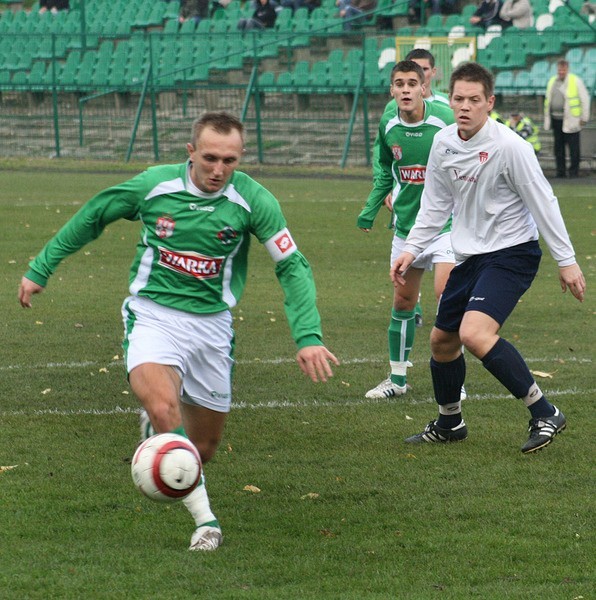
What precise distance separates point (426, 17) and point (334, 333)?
21.9 m

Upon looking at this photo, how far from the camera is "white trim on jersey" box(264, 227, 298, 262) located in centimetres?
545

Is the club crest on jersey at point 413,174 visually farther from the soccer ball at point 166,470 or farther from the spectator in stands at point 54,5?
the spectator in stands at point 54,5

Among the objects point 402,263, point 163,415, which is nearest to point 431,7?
point 402,263

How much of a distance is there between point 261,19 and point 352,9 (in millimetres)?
2782

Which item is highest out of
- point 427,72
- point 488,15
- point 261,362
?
point 488,15

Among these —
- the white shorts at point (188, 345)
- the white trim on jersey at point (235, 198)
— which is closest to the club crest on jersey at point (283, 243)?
the white trim on jersey at point (235, 198)

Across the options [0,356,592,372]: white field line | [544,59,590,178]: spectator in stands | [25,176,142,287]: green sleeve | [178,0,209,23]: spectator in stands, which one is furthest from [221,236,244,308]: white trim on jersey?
[178,0,209,23]: spectator in stands

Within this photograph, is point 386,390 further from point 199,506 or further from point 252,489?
point 199,506

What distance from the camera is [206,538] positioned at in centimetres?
514

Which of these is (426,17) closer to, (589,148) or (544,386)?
(589,148)

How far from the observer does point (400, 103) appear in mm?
8359

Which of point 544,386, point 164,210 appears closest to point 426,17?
point 544,386

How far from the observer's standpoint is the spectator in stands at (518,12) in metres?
27.5

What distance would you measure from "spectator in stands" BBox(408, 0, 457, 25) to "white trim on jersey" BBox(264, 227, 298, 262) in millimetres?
25402
